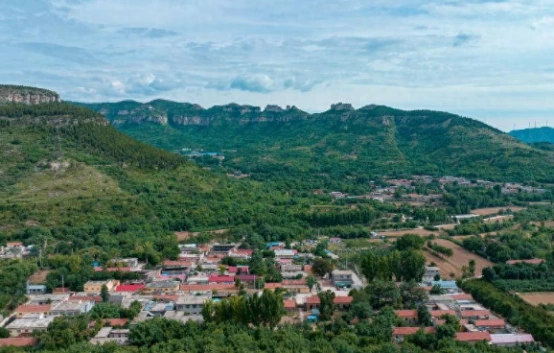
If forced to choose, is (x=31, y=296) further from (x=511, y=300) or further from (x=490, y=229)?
(x=490, y=229)

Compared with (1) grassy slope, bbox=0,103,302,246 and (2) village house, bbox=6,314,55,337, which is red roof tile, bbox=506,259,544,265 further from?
(2) village house, bbox=6,314,55,337

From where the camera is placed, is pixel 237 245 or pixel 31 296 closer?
pixel 31 296

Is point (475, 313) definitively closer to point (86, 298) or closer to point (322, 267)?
point (322, 267)

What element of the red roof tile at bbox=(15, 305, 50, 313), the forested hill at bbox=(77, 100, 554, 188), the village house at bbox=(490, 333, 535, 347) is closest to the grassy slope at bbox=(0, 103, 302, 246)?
the red roof tile at bbox=(15, 305, 50, 313)

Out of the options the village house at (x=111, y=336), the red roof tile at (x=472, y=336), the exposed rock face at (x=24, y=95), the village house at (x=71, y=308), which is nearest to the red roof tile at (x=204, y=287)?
the village house at (x=71, y=308)

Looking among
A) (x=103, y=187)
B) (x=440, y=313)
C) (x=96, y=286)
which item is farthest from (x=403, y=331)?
(x=103, y=187)

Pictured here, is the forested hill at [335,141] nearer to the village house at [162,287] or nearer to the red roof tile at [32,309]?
the village house at [162,287]

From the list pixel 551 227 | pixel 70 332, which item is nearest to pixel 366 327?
pixel 70 332
